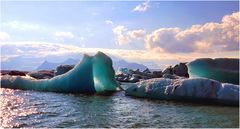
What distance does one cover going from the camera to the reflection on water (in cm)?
1655

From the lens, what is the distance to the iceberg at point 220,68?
31641mm

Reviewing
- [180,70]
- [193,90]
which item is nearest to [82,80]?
[193,90]

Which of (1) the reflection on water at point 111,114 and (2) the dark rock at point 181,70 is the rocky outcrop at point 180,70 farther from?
(1) the reflection on water at point 111,114

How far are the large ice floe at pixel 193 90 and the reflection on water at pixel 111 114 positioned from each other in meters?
1.14

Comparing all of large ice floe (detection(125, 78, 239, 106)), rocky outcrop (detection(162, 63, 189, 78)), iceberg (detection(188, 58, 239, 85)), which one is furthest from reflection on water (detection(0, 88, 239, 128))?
rocky outcrop (detection(162, 63, 189, 78))

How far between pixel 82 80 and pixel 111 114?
484 inches

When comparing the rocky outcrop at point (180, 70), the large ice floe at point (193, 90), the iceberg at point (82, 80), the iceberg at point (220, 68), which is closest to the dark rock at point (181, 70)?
the rocky outcrop at point (180, 70)

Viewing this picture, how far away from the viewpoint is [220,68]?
3172 centimetres

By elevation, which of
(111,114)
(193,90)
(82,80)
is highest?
(82,80)

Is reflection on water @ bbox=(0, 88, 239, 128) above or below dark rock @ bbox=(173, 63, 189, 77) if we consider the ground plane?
below

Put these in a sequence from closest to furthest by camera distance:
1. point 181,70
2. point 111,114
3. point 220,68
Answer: point 111,114 → point 220,68 → point 181,70

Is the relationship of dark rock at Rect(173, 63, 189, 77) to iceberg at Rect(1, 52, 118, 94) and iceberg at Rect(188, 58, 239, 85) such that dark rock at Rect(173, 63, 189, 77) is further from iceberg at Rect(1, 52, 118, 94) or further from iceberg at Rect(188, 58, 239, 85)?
iceberg at Rect(188, 58, 239, 85)

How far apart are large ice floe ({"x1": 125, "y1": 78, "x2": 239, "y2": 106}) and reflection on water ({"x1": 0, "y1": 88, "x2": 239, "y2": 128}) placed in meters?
1.14

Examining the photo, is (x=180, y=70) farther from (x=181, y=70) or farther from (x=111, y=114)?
(x=111, y=114)
